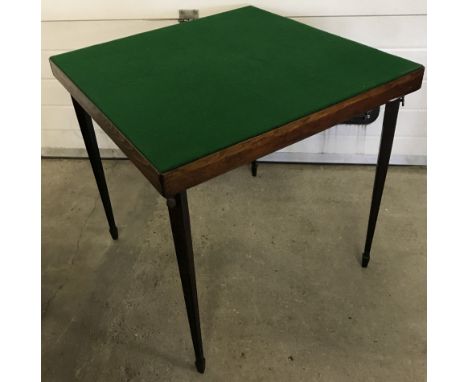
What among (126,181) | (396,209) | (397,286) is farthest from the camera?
(126,181)

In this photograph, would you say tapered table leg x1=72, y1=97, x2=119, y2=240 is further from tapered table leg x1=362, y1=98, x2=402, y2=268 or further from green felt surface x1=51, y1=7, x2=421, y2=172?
tapered table leg x1=362, y1=98, x2=402, y2=268

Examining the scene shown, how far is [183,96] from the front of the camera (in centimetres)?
88

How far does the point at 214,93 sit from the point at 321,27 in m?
0.76

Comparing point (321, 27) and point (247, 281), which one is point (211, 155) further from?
point (321, 27)

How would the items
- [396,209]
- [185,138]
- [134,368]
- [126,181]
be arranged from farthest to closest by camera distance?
[126,181], [396,209], [134,368], [185,138]

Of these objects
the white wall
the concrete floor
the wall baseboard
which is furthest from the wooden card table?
the wall baseboard

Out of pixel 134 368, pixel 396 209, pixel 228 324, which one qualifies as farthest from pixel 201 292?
pixel 396 209

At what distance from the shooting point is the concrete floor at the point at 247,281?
1.12 metres

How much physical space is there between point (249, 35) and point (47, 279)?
0.94m

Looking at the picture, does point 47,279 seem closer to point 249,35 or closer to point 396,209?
point 249,35

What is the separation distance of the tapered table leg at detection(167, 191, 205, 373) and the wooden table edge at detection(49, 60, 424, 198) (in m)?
0.05

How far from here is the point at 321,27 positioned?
148 centimetres

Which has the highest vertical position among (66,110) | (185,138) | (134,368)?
(185,138)

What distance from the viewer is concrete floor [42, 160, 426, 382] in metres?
1.12
